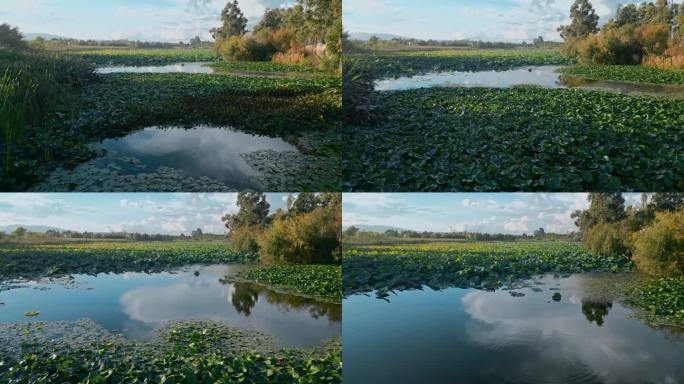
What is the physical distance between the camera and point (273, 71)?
3816mm

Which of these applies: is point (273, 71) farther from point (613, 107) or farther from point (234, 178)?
point (613, 107)

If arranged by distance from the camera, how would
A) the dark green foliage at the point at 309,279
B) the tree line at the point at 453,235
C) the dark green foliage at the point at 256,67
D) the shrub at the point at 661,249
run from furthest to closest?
1. the shrub at the point at 661,249
2. the tree line at the point at 453,235
3. the dark green foliage at the point at 309,279
4. the dark green foliage at the point at 256,67

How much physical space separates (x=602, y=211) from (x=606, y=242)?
1.83 feet

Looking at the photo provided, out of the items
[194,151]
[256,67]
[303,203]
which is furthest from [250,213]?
[256,67]

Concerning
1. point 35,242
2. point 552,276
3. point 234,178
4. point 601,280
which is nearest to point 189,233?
point 234,178

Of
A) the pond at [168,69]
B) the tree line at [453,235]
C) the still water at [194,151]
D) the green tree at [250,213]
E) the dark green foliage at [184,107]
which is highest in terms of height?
the pond at [168,69]

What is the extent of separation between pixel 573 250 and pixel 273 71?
295 cm

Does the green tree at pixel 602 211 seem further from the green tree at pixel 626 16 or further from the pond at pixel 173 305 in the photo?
the pond at pixel 173 305

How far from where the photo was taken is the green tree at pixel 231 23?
369 cm

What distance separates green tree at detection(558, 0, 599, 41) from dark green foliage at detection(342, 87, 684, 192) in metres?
0.42

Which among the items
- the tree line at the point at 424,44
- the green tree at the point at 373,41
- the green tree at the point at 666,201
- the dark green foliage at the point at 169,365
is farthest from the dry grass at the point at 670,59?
the dark green foliage at the point at 169,365

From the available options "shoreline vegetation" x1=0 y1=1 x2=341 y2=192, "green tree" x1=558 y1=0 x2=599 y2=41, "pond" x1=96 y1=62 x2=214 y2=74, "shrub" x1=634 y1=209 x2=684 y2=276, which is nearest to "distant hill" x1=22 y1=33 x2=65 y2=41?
"shoreline vegetation" x1=0 y1=1 x2=341 y2=192

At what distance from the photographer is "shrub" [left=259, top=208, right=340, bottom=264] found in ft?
12.5

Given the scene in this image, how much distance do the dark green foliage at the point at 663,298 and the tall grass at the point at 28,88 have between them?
4785 mm
